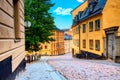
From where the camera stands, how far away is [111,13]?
99.3ft

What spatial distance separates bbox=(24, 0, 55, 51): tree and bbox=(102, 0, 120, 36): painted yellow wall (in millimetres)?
8134

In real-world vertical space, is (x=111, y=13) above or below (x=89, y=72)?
above

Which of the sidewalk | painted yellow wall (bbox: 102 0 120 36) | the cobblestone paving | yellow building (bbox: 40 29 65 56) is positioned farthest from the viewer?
yellow building (bbox: 40 29 65 56)

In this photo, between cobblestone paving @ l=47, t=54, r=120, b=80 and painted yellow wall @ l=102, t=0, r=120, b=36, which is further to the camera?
painted yellow wall @ l=102, t=0, r=120, b=36

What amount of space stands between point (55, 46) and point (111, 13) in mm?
59645

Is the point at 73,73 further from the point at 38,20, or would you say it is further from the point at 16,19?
the point at 38,20

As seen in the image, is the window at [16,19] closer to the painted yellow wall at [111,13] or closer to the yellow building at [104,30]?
the yellow building at [104,30]

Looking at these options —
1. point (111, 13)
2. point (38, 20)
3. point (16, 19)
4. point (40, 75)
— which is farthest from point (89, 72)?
point (38, 20)

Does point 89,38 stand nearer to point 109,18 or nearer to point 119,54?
point 109,18

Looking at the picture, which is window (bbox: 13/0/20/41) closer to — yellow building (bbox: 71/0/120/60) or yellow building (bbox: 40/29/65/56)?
yellow building (bbox: 71/0/120/60)

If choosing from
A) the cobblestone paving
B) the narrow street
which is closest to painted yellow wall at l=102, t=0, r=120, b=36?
the cobblestone paving

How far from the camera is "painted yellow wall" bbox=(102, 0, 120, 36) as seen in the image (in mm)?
29500

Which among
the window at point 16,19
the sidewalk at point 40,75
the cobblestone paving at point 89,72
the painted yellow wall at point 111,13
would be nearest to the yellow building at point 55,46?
the painted yellow wall at point 111,13

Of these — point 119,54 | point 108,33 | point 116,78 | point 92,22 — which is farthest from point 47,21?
point 116,78
